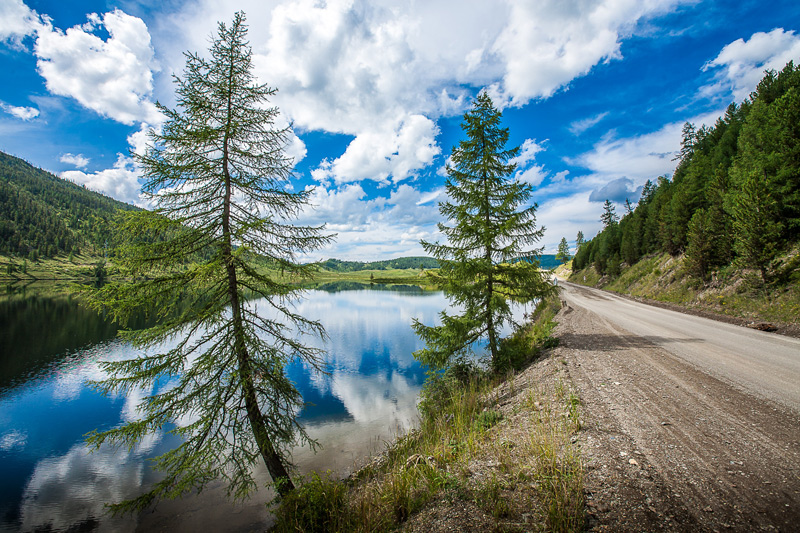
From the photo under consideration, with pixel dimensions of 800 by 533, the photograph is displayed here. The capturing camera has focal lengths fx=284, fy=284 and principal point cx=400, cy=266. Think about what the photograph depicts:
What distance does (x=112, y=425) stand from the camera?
1364cm

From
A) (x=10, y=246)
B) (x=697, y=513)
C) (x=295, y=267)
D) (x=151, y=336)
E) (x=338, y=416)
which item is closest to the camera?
(x=697, y=513)

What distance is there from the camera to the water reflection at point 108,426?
8.73 metres

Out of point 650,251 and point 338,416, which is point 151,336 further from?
point 650,251

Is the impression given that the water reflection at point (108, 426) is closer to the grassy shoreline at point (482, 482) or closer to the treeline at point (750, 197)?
the grassy shoreline at point (482, 482)

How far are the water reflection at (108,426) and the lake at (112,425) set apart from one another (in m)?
0.04

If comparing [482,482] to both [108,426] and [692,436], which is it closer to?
[692,436]

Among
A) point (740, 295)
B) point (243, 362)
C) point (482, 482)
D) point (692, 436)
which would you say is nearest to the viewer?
point (482, 482)

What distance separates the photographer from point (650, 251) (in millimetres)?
44406

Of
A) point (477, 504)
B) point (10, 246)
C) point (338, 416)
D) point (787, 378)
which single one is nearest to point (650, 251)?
point (787, 378)

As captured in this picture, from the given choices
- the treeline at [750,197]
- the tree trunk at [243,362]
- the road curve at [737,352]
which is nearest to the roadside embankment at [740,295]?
the treeline at [750,197]

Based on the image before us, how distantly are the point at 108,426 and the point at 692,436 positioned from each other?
21.4 m

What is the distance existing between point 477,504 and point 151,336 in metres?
8.16

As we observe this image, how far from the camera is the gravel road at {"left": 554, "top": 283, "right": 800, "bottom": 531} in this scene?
336cm

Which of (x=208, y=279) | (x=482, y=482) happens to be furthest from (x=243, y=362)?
(x=482, y=482)
